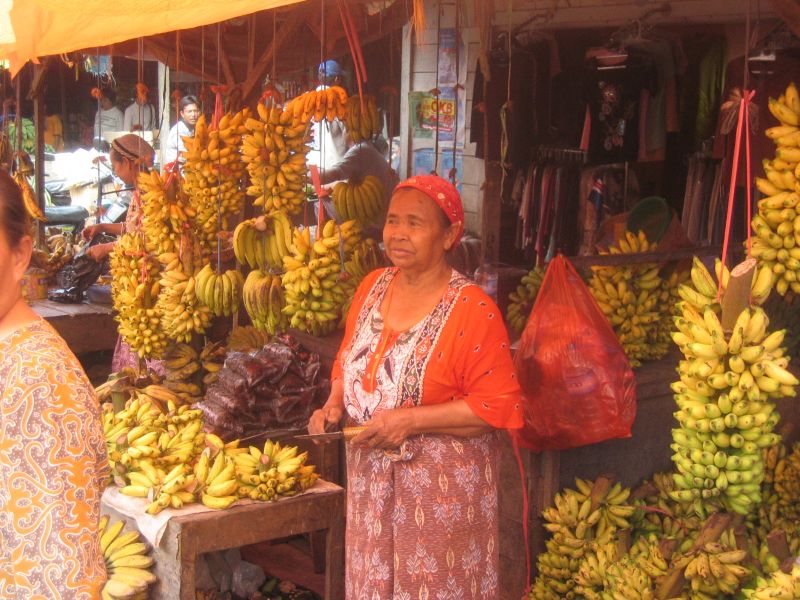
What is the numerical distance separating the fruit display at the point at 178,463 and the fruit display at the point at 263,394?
4.6 inches

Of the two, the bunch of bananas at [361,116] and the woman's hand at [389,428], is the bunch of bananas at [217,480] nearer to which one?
the woman's hand at [389,428]

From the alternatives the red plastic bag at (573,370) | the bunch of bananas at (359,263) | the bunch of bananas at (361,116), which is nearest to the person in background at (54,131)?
the bunch of bananas at (361,116)

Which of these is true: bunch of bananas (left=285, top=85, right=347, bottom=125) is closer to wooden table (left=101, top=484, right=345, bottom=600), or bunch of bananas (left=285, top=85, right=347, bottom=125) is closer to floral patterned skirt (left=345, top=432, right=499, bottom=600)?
wooden table (left=101, top=484, right=345, bottom=600)

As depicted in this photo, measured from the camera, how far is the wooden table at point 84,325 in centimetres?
606

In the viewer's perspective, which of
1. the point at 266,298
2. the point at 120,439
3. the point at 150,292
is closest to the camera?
the point at 120,439

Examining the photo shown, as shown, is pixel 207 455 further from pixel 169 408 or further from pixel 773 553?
pixel 773 553

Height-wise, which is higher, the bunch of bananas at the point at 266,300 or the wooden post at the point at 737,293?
the wooden post at the point at 737,293

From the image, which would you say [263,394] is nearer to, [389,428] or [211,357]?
[211,357]

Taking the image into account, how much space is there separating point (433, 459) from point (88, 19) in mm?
1642

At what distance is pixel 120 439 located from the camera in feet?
13.0

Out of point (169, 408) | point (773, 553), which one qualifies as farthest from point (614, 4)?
point (773, 553)

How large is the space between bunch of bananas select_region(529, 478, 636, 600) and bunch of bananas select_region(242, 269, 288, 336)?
1.45 m

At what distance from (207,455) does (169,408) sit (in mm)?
642

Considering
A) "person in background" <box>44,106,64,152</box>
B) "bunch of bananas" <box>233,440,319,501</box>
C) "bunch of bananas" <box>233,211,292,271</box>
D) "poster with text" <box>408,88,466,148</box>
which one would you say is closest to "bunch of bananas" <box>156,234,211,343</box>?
"bunch of bananas" <box>233,211,292,271</box>
